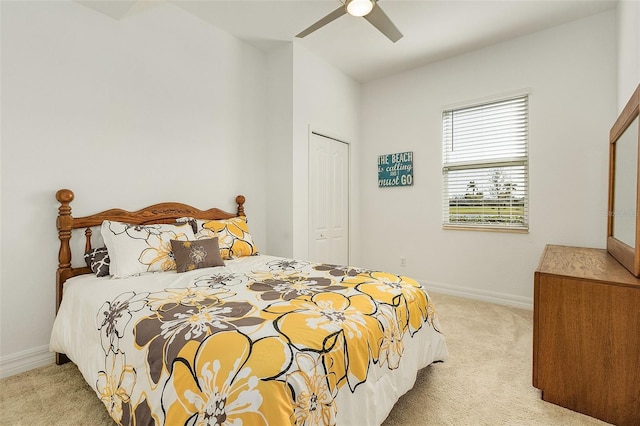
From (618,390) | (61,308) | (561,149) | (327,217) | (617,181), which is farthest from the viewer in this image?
(327,217)

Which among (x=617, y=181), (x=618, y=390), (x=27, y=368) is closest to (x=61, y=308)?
(x=27, y=368)

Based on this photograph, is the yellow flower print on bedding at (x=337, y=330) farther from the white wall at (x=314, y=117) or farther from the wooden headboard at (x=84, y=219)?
the white wall at (x=314, y=117)

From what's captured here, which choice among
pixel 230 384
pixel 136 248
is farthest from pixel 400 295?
pixel 136 248

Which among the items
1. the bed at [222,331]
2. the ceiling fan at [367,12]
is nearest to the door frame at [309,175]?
the bed at [222,331]

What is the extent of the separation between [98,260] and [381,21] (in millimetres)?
2650

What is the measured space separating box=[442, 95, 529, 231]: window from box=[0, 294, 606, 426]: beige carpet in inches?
58.2

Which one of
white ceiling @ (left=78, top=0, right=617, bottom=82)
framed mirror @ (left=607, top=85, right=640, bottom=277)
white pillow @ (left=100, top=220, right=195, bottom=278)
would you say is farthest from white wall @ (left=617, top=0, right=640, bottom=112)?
white pillow @ (left=100, top=220, right=195, bottom=278)

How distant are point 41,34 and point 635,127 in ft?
12.1

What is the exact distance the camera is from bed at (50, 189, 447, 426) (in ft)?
3.29

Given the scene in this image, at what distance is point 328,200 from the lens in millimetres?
3932

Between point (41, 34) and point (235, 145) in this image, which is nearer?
point (41, 34)

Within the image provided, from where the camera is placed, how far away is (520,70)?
3.26 meters

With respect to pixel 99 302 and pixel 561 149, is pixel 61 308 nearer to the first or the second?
pixel 99 302

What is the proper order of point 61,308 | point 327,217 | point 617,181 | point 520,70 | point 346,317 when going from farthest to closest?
point 327,217, point 520,70, point 617,181, point 61,308, point 346,317
